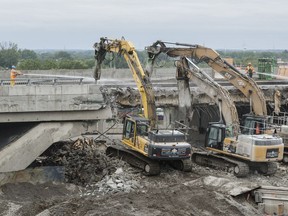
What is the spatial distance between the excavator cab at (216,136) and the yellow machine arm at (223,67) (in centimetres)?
275

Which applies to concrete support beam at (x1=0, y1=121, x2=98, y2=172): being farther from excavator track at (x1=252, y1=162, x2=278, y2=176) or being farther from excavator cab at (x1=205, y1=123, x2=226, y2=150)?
excavator track at (x1=252, y1=162, x2=278, y2=176)

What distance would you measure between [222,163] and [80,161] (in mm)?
6327

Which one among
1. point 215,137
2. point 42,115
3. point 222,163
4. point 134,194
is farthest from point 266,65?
point 134,194

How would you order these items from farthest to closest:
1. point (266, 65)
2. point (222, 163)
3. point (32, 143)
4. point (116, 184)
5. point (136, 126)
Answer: point (266, 65) → point (222, 163) → point (136, 126) → point (32, 143) → point (116, 184)

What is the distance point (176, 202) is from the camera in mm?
17781

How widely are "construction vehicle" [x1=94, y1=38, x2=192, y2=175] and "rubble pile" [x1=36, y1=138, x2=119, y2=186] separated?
3.40ft

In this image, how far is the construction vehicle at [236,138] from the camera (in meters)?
22.7

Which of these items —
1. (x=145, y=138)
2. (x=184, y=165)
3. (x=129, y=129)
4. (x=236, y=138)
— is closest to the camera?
(x=145, y=138)

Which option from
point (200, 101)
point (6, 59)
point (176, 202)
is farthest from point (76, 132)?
point (6, 59)

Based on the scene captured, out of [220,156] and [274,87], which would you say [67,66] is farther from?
[220,156]

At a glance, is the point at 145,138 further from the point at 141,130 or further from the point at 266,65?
the point at 266,65

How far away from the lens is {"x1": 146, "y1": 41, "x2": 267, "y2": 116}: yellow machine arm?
2594 cm

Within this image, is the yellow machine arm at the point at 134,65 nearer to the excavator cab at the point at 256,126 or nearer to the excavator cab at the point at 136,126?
the excavator cab at the point at 136,126

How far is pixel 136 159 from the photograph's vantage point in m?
23.1
